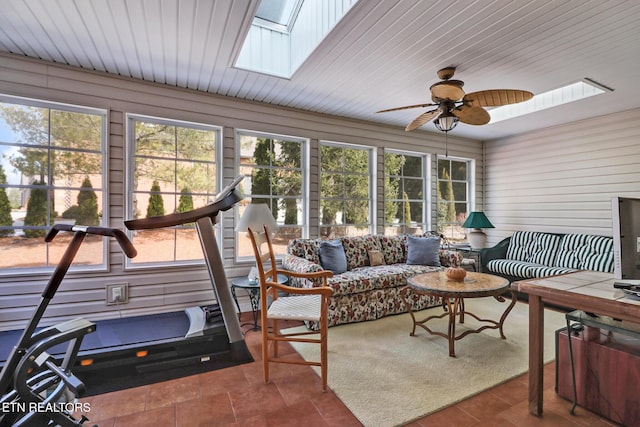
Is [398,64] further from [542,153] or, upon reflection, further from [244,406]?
[542,153]

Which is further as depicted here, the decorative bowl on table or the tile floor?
the decorative bowl on table

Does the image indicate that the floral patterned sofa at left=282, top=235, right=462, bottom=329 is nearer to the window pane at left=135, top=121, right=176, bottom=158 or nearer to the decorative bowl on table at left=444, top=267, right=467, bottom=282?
the decorative bowl on table at left=444, top=267, right=467, bottom=282

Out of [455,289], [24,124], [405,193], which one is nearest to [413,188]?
[405,193]


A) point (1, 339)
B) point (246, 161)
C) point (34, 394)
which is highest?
point (246, 161)

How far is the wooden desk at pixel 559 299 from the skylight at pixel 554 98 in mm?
2599

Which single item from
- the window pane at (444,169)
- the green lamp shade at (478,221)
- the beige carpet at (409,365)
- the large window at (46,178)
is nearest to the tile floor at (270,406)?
the beige carpet at (409,365)

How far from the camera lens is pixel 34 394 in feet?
4.70

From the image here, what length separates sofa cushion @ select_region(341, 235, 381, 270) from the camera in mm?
4062

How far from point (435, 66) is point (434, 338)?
8.73 feet

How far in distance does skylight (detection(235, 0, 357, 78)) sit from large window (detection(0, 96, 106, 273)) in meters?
1.74

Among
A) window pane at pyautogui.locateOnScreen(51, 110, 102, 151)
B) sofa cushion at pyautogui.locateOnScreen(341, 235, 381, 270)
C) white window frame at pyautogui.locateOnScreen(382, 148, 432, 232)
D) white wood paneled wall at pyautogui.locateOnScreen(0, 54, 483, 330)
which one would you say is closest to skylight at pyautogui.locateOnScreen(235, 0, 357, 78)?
white wood paneled wall at pyautogui.locateOnScreen(0, 54, 483, 330)

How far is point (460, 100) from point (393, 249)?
2.21 metres

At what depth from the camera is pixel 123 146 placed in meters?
3.31

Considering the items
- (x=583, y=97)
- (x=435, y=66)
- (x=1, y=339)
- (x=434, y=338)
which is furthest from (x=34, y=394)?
(x=583, y=97)
